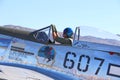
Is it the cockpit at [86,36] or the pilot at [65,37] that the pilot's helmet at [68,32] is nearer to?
the pilot at [65,37]

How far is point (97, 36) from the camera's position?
335 inches

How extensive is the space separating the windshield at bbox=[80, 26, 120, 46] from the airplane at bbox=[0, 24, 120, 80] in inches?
5.7

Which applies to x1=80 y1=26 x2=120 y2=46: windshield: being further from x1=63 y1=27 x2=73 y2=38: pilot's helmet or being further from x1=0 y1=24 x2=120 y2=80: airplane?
x1=63 y1=27 x2=73 y2=38: pilot's helmet

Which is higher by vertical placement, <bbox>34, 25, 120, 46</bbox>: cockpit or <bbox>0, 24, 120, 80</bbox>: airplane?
<bbox>34, 25, 120, 46</bbox>: cockpit

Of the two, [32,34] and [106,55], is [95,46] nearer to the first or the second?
[106,55]

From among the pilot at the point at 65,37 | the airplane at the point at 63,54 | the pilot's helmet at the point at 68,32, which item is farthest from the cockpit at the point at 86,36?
the pilot's helmet at the point at 68,32

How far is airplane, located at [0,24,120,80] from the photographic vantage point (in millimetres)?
7207

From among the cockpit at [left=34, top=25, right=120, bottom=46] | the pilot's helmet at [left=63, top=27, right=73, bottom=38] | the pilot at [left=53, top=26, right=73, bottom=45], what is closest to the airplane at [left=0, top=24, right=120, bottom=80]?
the cockpit at [left=34, top=25, right=120, bottom=46]

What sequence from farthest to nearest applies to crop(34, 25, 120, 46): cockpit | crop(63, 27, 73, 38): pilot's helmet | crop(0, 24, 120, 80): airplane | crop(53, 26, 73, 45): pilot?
crop(63, 27, 73, 38): pilot's helmet, crop(53, 26, 73, 45): pilot, crop(34, 25, 120, 46): cockpit, crop(0, 24, 120, 80): airplane

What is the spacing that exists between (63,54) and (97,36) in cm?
116

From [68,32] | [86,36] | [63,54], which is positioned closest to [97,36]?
[86,36]

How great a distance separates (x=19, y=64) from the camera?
340 inches

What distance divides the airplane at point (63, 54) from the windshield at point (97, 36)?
0.15m

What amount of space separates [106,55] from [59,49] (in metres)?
1.32
